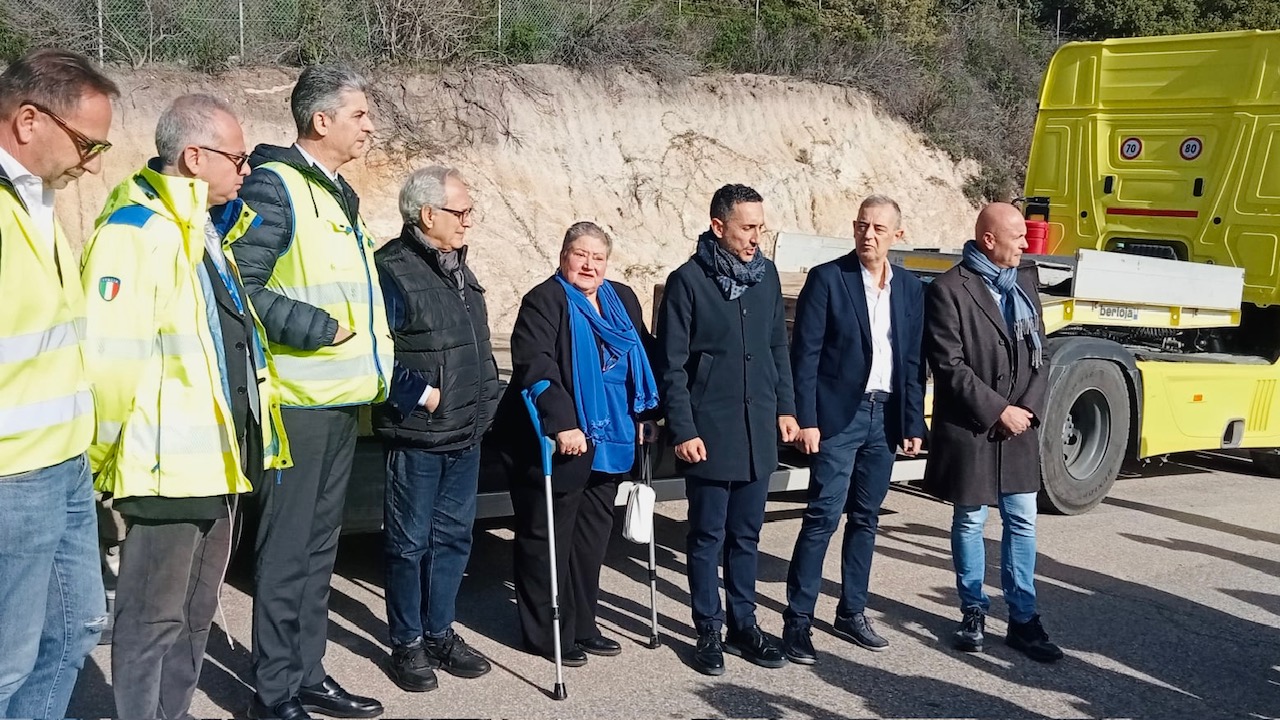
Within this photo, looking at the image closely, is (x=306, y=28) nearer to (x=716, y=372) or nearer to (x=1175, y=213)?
(x=1175, y=213)

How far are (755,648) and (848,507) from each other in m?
0.79

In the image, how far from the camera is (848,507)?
17.6 feet

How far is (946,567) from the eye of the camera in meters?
6.59

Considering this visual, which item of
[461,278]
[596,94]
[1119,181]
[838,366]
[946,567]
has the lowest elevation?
[946,567]

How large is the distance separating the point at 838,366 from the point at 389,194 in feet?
39.7

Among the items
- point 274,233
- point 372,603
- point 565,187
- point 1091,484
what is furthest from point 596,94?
point 274,233

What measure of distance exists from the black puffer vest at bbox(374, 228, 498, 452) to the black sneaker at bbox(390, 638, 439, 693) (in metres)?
0.77

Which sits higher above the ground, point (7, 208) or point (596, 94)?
point (596, 94)

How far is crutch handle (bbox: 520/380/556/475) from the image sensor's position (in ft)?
15.6

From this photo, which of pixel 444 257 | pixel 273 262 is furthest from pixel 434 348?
pixel 273 262

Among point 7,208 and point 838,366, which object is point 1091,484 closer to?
point 838,366

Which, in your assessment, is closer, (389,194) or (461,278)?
(461,278)

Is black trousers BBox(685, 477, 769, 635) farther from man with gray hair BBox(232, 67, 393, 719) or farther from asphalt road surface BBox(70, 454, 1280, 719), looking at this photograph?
man with gray hair BBox(232, 67, 393, 719)

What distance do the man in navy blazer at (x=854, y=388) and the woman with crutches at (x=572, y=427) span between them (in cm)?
74
